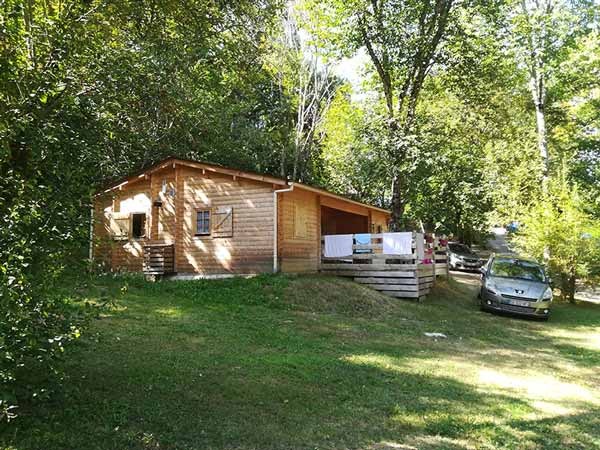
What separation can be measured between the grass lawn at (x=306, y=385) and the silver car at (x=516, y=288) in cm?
158

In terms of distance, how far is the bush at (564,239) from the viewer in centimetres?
1467

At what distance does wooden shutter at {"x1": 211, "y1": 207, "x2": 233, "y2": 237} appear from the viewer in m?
15.4

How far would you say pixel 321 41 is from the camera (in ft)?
68.9

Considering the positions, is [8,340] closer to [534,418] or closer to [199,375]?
[199,375]

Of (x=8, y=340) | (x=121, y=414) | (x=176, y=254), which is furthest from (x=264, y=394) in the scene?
(x=176, y=254)

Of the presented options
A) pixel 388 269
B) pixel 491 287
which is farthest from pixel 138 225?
pixel 491 287

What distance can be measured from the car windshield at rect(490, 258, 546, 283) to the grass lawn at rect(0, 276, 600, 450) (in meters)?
2.71

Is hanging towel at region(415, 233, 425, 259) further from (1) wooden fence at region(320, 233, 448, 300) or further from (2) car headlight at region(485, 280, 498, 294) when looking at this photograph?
(2) car headlight at region(485, 280, 498, 294)

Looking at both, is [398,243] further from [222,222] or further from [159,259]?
[159,259]

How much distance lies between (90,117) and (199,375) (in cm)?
343

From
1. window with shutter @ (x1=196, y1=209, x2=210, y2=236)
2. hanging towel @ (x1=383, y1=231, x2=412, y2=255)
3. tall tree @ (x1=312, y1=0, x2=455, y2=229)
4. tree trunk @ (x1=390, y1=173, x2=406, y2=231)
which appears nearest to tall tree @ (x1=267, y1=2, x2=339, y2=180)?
tall tree @ (x1=312, y1=0, x2=455, y2=229)

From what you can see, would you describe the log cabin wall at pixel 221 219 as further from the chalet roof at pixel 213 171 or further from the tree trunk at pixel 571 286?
the tree trunk at pixel 571 286

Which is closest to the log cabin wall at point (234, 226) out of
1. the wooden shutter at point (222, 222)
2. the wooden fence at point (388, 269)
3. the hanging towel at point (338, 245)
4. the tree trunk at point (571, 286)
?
the wooden shutter at point (222, 222)

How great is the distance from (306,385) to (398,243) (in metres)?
9.42
